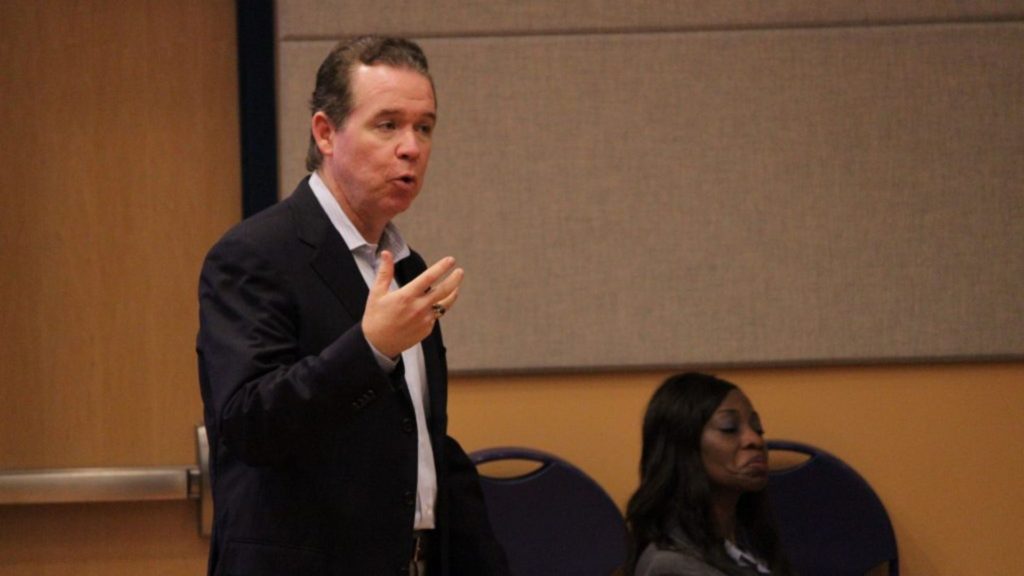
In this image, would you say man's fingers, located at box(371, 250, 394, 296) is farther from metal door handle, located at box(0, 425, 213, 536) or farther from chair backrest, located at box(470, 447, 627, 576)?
metal door handle, located at box(0, 425, 213, 536)

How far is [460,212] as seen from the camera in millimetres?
3340

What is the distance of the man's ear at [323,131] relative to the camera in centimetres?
180

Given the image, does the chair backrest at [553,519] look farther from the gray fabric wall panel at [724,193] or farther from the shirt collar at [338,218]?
the shirt collar at [338,218]

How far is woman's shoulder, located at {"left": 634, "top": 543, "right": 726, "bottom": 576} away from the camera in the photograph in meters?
2.59

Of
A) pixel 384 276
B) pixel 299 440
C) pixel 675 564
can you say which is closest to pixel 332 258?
pixel 384 276

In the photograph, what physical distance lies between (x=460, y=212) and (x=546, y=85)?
1.31ft

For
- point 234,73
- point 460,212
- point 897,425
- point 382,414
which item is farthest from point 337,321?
point 897,425

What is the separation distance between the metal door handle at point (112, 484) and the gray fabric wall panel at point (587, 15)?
44.5 inches

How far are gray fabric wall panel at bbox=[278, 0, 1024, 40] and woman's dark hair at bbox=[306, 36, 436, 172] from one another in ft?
5.01

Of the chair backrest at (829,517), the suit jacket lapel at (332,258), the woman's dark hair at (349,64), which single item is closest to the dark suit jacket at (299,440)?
the suit jacket lapel at (332,258)

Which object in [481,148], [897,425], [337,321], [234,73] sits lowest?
[897,425]

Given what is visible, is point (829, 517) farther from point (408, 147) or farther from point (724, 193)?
point (408, 147)

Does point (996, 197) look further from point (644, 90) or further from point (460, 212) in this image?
point (460, 212)

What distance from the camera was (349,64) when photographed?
178 centimetres
